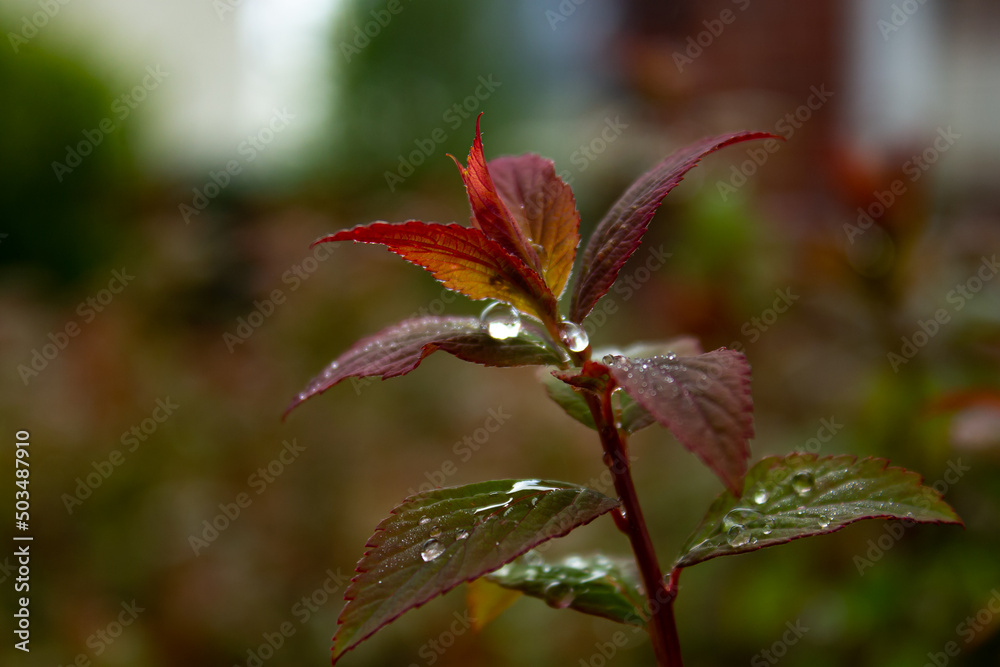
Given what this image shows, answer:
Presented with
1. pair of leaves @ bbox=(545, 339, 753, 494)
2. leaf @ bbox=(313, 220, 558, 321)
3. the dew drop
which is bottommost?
the dew drop

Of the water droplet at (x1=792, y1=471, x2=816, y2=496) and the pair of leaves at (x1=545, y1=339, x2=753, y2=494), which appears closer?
the pair of leaves at (x1=545, y1=339, x2=753, y2=494)

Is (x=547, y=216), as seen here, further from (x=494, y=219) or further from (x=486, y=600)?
(x=486, y=600)

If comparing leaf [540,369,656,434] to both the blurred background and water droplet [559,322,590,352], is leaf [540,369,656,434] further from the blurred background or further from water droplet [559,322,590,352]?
the blurred background

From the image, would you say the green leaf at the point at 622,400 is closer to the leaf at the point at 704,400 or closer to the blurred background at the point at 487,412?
the leaf at the point at 704,400

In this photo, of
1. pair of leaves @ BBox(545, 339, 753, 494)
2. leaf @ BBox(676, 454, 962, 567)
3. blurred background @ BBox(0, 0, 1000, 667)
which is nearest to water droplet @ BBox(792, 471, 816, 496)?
leaf @ BBox(676, 454, 962, 567)

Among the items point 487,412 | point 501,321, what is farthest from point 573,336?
point 487,412

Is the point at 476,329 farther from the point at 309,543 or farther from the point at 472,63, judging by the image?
the point at 472,63

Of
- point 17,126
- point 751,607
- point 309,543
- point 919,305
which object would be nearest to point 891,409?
point 919,305
